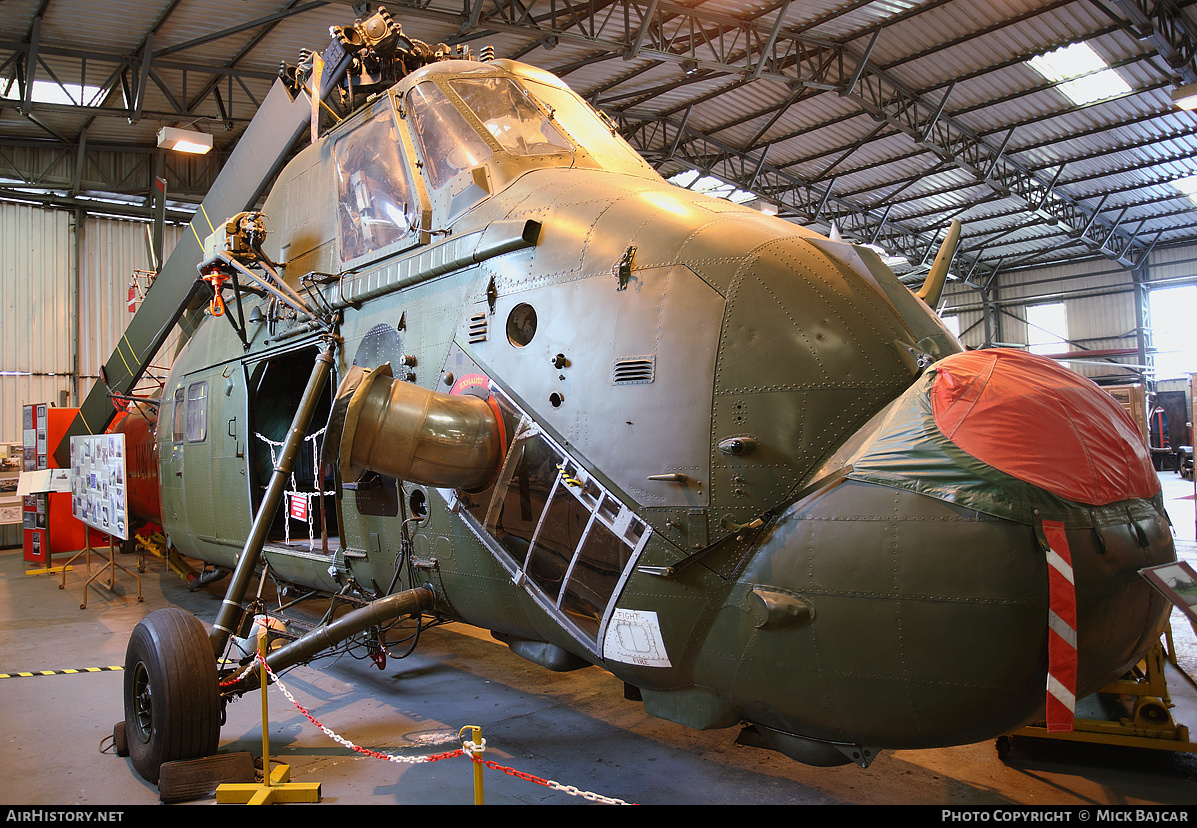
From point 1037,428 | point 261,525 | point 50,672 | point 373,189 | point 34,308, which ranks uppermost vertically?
point 34,308

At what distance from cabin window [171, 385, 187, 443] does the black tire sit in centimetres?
429

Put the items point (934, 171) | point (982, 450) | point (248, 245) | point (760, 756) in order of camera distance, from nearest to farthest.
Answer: point (982, 450)
point (760, 756)
point (248, 245)
point (934, 171)

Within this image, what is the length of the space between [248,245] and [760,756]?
5.49m

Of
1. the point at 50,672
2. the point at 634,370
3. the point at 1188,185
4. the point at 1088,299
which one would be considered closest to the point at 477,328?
the point at 634,370

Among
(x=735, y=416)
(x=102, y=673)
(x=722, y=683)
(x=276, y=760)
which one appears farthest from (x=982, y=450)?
(x=102, y=673)

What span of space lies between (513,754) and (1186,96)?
18877 millimetres

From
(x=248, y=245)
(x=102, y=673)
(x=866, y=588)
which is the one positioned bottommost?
(x=102, y=673)

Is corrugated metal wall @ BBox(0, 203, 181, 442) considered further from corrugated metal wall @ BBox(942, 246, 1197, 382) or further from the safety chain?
corrugated metal wall @ BBox(942, 246, 1197, 382)

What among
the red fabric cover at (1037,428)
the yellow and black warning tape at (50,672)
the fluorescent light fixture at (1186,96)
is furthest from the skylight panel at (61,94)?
the fluorescent light fixture at (1186,96)

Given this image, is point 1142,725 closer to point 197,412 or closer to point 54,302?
point 197,412

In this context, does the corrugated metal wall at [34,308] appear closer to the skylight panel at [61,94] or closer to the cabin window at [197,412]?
the skylight panel at [61,94]

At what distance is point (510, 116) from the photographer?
17.5 ft

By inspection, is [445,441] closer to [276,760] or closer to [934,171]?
[276,760]
